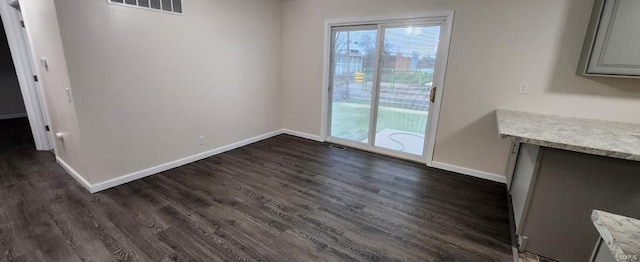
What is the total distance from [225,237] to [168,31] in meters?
2.43

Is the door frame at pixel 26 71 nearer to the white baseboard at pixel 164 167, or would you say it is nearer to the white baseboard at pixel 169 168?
the white baseboard at pixel 169 168

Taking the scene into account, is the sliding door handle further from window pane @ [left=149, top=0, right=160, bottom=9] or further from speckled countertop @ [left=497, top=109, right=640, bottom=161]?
window pane @ [left=149, top=0, right=160, bottom=9]

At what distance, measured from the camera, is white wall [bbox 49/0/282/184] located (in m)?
2.57

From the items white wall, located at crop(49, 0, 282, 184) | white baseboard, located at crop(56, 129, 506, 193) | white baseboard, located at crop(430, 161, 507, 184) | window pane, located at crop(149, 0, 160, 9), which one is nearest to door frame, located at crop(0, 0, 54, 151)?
white baseboard, located at crop(56, 129, 506, 193)

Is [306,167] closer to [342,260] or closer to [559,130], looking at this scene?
[342,260]

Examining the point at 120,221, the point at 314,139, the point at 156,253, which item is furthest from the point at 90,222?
the point at 314,139

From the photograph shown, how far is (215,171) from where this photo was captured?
335 cm

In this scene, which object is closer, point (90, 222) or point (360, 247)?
point (360, 247)

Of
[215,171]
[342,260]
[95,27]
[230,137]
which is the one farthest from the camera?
[230,137]

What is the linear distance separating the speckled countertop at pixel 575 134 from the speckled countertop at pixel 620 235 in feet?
3.39

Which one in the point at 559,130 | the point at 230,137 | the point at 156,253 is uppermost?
the point at 559,130

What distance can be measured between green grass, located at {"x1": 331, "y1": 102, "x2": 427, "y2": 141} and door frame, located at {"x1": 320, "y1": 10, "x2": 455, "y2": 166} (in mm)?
115

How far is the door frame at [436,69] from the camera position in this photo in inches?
129

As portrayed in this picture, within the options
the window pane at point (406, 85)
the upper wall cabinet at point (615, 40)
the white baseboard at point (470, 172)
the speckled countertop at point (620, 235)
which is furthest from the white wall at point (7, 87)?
the upper wall cabinet at point (615, 40)
